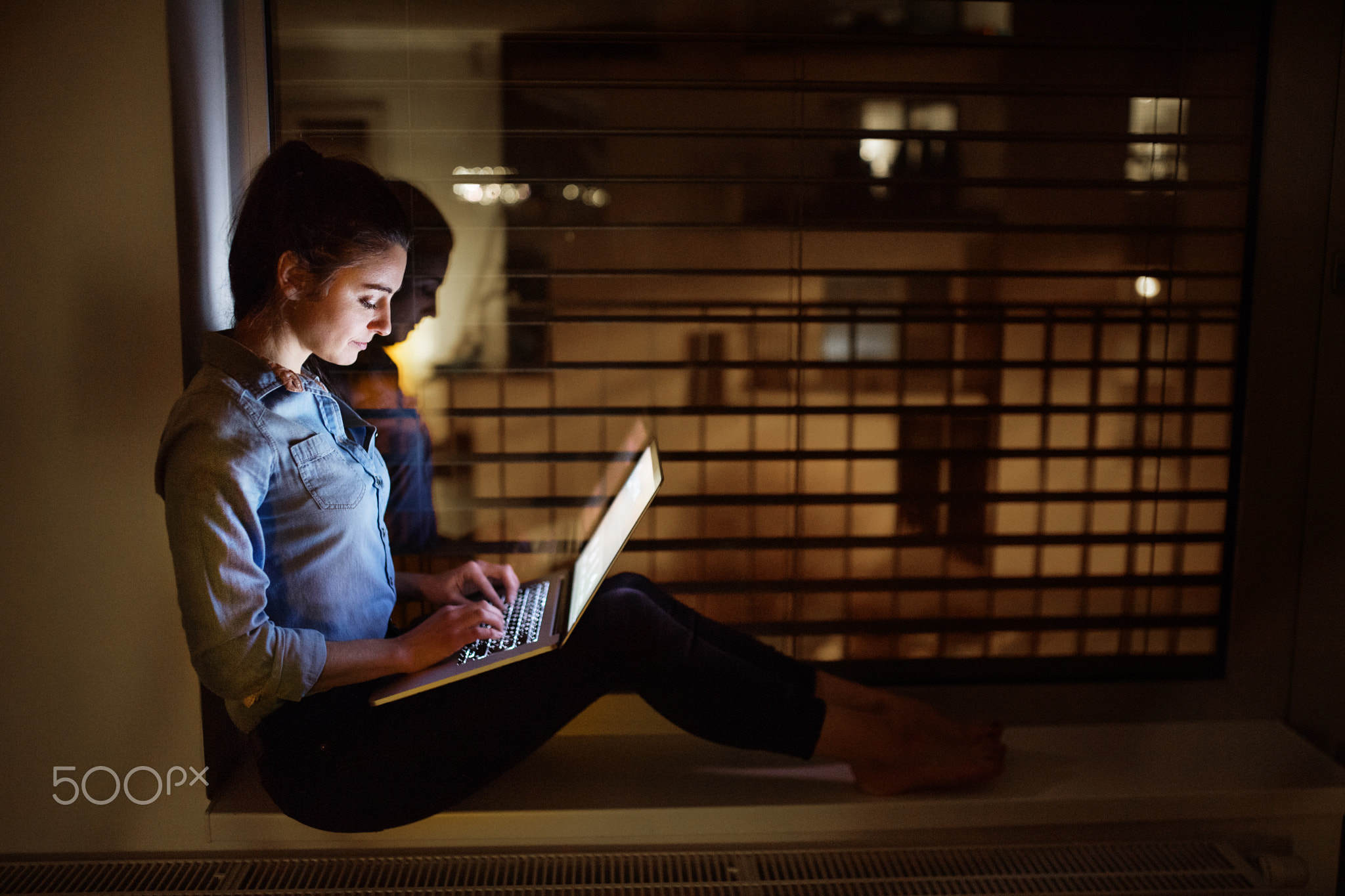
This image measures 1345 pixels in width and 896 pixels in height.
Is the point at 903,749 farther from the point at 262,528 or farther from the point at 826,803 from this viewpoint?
the point at 262,528

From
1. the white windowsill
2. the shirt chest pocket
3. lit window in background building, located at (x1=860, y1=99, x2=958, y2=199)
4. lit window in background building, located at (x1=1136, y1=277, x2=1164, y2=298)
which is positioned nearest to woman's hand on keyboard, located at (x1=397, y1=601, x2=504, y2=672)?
the shirt chest pocket

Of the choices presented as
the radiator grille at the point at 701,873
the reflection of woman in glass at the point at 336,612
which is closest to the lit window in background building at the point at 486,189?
the reflection of woman in glass at the point at 336,612

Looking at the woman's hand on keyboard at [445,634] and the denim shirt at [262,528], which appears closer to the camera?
the denim shirt at [262,528]

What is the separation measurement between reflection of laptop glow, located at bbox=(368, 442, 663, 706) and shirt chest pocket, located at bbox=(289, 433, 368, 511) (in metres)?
0.34

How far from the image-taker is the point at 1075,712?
79.0 inches

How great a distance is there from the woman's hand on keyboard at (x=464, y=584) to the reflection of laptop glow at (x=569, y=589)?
49 millimetres

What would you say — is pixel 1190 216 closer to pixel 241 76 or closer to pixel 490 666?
pixel 490 666

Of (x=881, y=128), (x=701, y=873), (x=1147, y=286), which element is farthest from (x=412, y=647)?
(x=1147, y=286)

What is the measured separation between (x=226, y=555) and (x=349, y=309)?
46 centimetres

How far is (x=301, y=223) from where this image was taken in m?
1.39

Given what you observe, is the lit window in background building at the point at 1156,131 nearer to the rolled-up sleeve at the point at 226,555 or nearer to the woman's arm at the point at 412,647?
the woman's arm at the point at 412,647

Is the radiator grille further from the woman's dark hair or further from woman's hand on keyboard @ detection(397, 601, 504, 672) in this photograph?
the woman's dark hair

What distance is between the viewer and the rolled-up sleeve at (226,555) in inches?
49.8

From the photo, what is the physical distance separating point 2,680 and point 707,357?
5.16 ft
